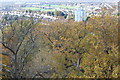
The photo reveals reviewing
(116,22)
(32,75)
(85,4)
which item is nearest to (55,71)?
(32,75)

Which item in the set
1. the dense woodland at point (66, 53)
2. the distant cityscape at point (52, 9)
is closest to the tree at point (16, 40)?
the dense woodland at point (66, 53)

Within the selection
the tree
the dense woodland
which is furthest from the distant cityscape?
the dense woodland

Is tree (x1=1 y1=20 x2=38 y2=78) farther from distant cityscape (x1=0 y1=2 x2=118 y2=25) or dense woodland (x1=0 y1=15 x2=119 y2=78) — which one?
distant cityscape (x1=0 y1=2 x2=118 y2=25)

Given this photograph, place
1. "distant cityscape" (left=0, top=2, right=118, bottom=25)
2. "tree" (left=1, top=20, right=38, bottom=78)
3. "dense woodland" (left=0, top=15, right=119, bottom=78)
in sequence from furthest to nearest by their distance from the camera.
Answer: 1. "distant cityscape" (left=0, top=2, right=118, bottom=25)
2. "tree" (left=1, top=20, right=38, bottom=78)
3. "dense woodland" (left=0, top=15, right=119, bottom=78)

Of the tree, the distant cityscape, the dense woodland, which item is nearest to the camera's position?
the dense woodland

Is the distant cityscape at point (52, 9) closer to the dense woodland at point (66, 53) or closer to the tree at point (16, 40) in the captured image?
the tree at point (16, 40)

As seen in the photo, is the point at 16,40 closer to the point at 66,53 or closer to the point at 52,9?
the point at 66,53

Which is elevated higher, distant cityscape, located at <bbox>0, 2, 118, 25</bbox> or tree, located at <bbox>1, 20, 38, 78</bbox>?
distant cityscape, located at <bbox>0, 2, 118, 25</bbox>

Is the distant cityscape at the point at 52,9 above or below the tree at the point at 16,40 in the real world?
above

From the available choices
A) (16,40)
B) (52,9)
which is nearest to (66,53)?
(16,40)
